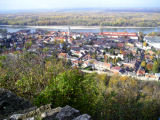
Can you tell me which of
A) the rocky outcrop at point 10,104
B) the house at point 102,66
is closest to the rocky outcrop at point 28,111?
the rocky outcrop at point 10,104

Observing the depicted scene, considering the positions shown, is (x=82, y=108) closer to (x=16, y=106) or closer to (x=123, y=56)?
(x=16, y=106)

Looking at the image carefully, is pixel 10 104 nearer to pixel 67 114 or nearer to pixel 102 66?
pixel 67 114

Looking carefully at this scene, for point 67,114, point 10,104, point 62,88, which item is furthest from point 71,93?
point 10,104

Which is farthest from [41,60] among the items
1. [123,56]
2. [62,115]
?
[123,56]

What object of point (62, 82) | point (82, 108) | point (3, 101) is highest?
point (62, 82)

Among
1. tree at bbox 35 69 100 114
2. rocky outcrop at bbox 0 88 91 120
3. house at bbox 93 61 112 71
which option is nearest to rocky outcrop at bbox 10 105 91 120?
rocky outcrop at bbox 0 88 91 120

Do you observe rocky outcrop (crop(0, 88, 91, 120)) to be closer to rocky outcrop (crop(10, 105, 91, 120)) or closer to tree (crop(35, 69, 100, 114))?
rocky outcrop (crop(10, 105, 91, 120))

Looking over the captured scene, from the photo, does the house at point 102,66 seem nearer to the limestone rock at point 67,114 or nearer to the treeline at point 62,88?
the treeline at point 62,88

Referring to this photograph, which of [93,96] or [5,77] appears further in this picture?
[5,77]

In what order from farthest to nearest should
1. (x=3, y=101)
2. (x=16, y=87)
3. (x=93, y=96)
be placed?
(x=16, y=87) → (x=93, y=96) → (x=3, y=101)

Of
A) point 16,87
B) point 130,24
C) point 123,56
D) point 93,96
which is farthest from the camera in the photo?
point 130,24
